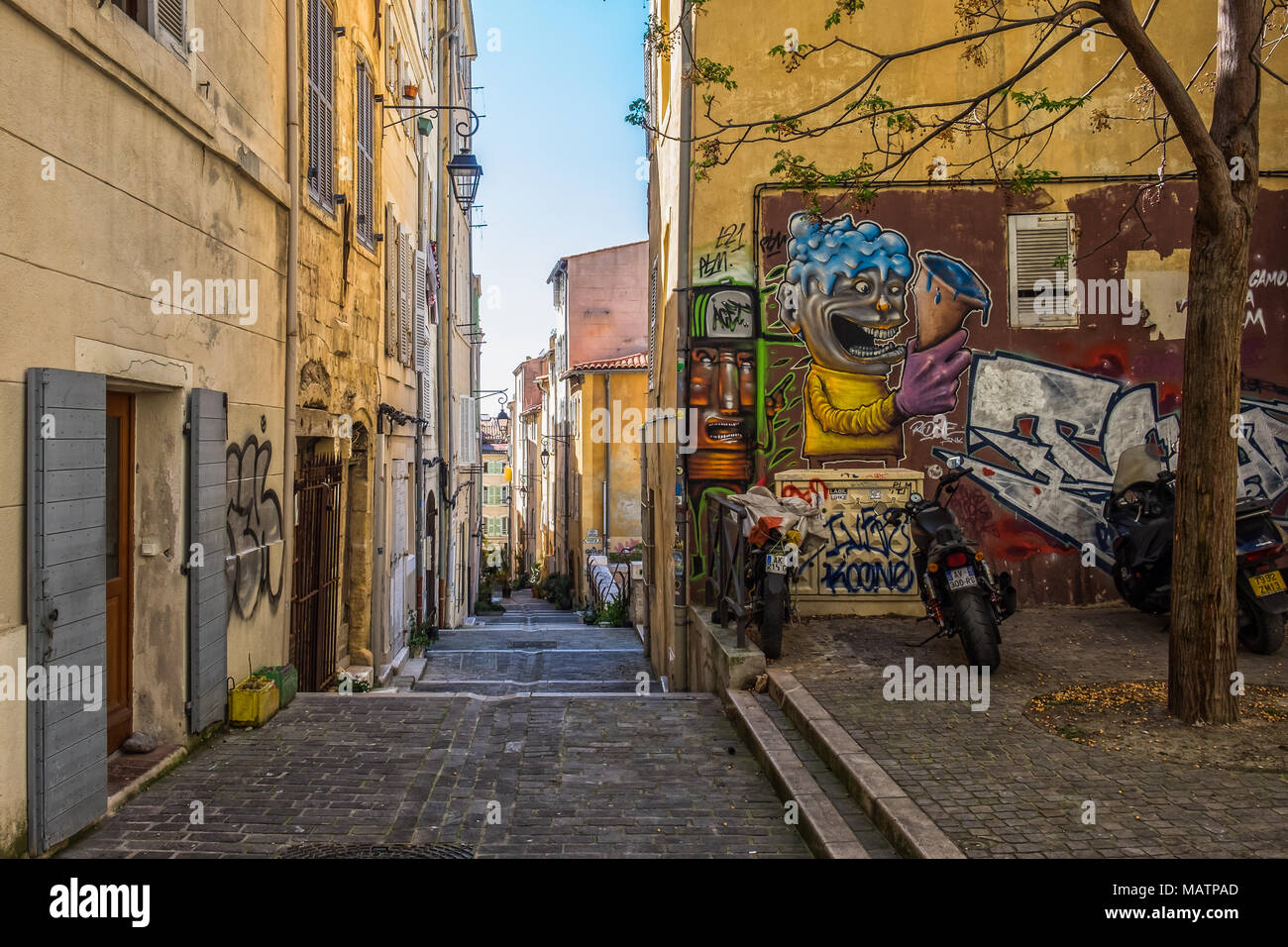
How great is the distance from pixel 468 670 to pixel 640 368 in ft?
48.7

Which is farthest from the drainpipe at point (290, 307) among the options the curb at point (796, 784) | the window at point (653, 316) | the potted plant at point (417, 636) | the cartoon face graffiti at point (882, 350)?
the window at point (653, 316)

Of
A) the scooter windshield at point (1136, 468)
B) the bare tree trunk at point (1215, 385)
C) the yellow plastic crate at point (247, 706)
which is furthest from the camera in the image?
the scooter windshield at point (1136, 468)

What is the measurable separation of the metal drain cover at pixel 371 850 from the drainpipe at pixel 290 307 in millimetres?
3558

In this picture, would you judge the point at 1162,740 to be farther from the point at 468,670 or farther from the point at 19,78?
the point at 468,670

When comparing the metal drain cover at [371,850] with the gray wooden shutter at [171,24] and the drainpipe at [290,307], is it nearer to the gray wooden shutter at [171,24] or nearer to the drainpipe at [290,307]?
the drainpipe at [290,307]

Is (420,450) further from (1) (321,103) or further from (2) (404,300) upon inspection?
(1) (321,103)

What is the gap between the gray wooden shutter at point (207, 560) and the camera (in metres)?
5.88

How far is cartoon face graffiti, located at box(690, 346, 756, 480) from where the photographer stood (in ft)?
31.8

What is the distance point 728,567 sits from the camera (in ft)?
27.9

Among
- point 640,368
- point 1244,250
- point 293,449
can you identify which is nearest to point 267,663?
point 293,449

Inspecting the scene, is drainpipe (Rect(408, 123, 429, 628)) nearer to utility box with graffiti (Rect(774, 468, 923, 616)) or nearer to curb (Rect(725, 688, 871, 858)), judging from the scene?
utility box with graffiti (Rect(774, 468, 923, 616))

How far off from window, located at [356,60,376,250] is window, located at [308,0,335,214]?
1.14 metres

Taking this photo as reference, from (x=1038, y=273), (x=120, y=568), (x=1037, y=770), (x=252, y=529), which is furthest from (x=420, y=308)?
(x=1037, y=770)

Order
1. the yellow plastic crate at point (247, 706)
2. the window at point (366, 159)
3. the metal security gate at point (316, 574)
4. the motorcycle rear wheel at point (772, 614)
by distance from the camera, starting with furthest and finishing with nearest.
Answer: the window at point (366, 159), the metal security gate at point (316, 574), the motorcycle rear wheel at point (772, 614), the yellow plastic crate at point (247, 706)
